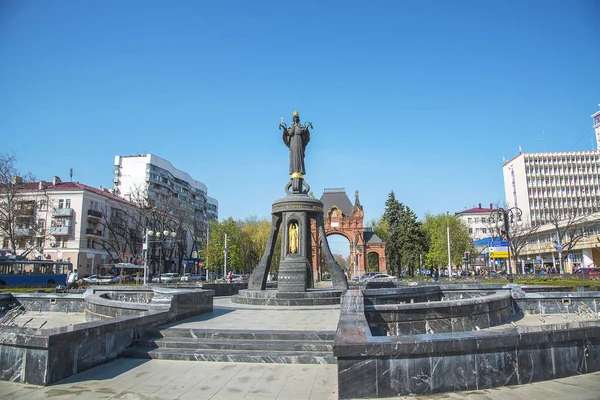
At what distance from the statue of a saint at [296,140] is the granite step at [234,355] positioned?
1157cm

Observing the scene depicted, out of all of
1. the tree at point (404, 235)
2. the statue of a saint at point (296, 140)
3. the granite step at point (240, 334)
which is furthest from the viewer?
the tree at point (404, 235)

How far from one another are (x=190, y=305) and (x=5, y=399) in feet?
19.0

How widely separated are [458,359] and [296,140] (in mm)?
14029

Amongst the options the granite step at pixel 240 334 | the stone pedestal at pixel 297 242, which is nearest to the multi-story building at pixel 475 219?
the stone pedestal at pixel 297 242

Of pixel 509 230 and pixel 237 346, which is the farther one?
pixel 509 230

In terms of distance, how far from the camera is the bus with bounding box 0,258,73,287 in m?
32.3

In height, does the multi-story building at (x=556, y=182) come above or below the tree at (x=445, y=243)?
above

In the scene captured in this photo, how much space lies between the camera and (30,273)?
34.6 m

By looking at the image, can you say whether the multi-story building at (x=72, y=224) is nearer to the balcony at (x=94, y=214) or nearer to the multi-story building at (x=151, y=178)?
the balcony at (x=94, y=214)

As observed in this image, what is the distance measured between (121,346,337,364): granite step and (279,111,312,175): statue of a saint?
11567mm

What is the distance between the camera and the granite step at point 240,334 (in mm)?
7910

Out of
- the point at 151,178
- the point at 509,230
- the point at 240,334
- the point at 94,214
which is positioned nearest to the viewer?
the point at 240,334

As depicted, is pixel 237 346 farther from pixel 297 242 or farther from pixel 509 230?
pixel 509 230

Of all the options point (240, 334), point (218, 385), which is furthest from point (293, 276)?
point (218, 385)
